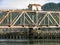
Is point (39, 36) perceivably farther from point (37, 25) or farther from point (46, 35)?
point (37, 25)

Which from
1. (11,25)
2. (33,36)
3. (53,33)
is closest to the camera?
(11,25)

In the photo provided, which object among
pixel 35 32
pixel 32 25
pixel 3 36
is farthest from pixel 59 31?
pixel 32 25

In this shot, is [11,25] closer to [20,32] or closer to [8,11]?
[8,11]

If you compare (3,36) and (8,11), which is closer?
(8,11)

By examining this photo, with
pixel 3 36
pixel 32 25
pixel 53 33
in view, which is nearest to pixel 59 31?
pixel 53 33

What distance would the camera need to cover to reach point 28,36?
133 m

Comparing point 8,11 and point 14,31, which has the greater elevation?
point 8,11

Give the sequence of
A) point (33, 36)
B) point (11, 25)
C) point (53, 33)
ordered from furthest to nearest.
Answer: point (53, 33)
point (33, 36)
point (11, 25)

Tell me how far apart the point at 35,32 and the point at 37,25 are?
57027mm

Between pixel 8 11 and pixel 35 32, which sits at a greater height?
pixel 8 11

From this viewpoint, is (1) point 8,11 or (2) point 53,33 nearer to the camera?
(1) point 8,11

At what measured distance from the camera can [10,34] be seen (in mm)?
138500

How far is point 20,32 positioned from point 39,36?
12678 millimetres

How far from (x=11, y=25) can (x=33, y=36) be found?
186 feet
